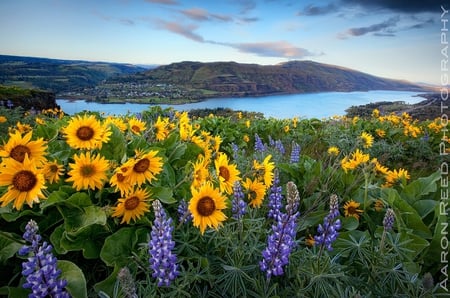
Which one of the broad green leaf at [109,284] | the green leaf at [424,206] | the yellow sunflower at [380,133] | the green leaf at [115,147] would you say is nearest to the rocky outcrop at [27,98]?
the yellow sunflower at [380,133]

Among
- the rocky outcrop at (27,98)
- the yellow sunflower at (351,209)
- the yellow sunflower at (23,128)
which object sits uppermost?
the rocky outcrop at (27,98)

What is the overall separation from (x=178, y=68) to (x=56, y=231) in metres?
54.5

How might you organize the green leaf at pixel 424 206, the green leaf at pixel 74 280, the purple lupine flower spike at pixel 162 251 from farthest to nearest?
the green leaf at pixel 424 206, the green leaf at pixel 74 280, the purple lupine flower spike at pixel 162 251

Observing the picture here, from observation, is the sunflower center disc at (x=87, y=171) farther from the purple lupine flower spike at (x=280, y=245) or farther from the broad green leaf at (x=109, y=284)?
the purple lupine flower spike at (x=280, y=245)

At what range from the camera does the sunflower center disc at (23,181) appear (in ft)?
5.68

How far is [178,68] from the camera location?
54188mm

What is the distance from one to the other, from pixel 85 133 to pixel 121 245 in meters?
0.79

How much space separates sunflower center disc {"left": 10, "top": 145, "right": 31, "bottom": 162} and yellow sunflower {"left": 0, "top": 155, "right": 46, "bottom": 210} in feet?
0.67

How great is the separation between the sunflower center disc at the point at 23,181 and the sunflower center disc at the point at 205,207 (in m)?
0.90

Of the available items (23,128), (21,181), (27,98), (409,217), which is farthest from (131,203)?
(27,98)

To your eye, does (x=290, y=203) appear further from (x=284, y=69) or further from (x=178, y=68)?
(x=178, y=68)

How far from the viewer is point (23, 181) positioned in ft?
5.69

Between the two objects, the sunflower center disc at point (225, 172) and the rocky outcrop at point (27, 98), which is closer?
the sunflower center disc at point (225, 172)

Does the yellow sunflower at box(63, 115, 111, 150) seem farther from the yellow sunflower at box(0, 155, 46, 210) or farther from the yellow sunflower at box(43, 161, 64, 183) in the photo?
the yellow sunflower at box(0, 155, 46, 210)
